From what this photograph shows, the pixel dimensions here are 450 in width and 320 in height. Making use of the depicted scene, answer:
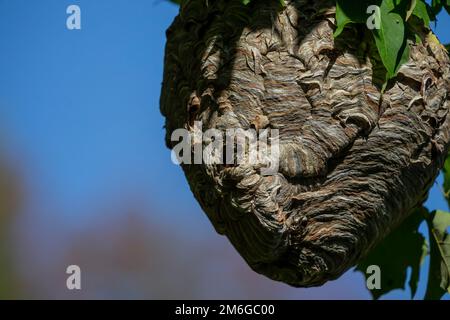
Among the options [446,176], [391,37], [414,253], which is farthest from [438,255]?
[391,37]

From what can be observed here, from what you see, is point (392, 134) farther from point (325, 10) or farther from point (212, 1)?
point (212, 1)

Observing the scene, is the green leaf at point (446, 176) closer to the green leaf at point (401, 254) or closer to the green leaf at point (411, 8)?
the green leaf at point (401, 254)

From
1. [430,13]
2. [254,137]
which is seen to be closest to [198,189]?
[254,137]

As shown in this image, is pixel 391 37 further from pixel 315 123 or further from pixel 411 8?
pixel 315 123

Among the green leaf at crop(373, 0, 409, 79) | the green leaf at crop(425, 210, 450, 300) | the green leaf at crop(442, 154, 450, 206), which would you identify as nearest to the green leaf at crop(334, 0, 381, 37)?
the green leaf at crop(373, 0, 409, 79)

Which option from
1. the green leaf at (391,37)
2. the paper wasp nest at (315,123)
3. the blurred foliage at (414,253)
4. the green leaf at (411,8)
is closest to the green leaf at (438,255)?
the blurred foliage at (414,253)

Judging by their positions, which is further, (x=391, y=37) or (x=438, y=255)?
(x=438, y=255)
